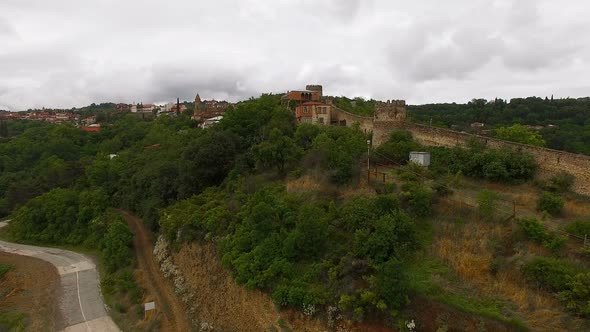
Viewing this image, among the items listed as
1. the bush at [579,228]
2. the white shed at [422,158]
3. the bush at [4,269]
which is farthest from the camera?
the bush at [4,269]

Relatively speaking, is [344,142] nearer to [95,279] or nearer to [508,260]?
[508,260]

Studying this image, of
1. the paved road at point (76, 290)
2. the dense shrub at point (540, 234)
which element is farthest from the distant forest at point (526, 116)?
the paved road at point (76, 290)

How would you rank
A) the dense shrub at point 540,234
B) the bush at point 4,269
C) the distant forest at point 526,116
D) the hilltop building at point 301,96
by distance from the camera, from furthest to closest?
the distant forest at point 526,116 → the hilltop building at point 301,96 → the bush at point 4,269 → the dense shrub at point 540,234

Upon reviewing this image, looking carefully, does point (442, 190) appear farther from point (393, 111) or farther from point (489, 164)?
point (393, 111)

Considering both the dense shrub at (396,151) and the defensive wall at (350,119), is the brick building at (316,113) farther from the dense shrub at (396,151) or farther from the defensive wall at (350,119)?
the dense shrub at (396,151)

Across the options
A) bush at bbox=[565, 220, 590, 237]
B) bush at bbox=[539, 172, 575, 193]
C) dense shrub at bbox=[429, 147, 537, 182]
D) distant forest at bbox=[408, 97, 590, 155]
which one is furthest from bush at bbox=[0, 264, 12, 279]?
distant forest at bbox=[408, 97, 590, 155]

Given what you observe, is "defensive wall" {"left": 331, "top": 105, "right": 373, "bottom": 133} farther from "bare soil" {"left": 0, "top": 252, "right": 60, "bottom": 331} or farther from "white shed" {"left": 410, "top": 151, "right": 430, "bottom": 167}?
"bare soil" {"left": 0, "top": 252, "right": 60, "bottom": 331}
